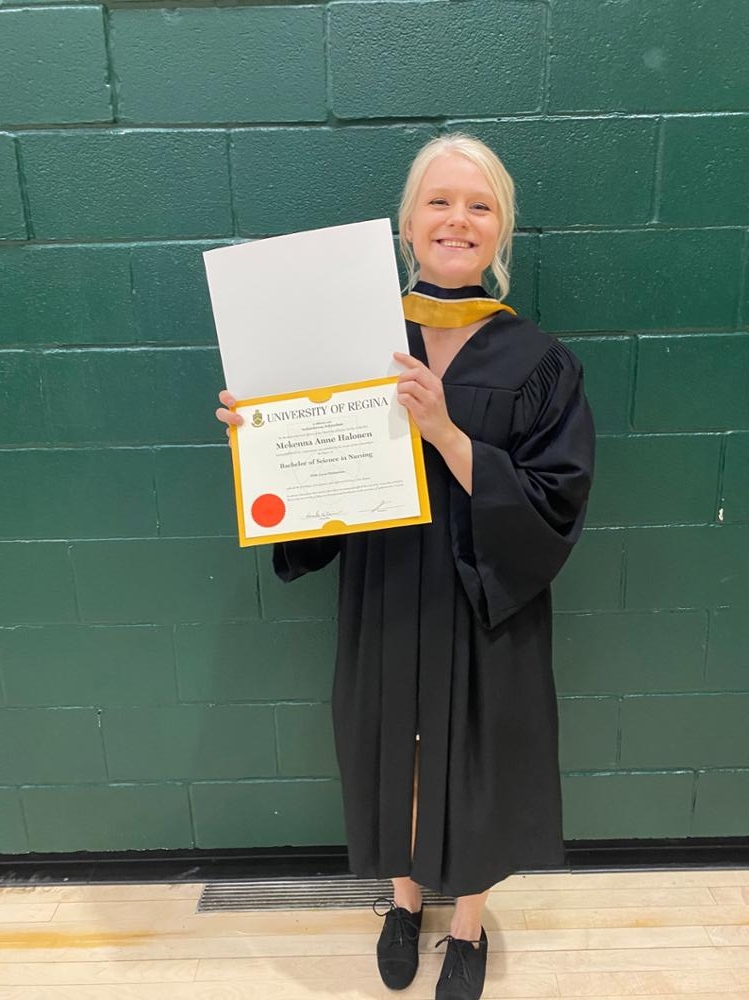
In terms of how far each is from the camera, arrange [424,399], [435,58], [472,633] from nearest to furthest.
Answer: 1. [424,399]
2. [472,633]
3. [435,58]

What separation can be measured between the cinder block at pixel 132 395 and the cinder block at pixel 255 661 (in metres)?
0.45

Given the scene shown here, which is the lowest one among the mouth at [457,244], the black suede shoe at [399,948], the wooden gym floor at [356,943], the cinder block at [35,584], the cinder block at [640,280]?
the wooden gym floor at [356,943]

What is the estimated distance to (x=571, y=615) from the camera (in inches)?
66.2

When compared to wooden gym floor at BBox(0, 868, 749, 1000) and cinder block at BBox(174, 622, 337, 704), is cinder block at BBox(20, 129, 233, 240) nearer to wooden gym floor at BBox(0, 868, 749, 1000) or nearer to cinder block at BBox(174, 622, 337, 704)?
cinder block at BBox(174, 622, 337, 704)

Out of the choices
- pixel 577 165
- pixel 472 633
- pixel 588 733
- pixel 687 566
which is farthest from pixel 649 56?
pixel 588 733

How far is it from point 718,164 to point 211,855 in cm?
192

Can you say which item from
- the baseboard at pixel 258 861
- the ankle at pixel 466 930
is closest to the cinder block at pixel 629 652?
the baseboard at pixel 258 861

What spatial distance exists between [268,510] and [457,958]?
1006mm

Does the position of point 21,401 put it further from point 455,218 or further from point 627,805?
point 627,805

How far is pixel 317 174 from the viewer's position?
1.48 meters

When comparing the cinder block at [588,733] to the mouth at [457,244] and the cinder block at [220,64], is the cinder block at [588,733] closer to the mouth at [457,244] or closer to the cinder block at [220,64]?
the mouth at [457,244]

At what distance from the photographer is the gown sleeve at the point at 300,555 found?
4.56 ft

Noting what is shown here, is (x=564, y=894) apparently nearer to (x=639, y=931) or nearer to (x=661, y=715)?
(x=639, y=931)

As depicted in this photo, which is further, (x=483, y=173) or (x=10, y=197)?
(x=10, y=197)
